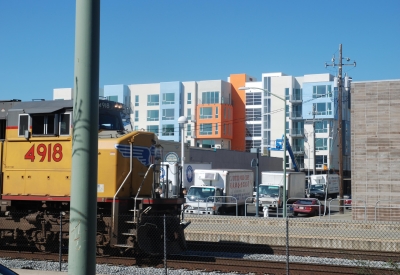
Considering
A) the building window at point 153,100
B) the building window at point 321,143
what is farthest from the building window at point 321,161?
the building window at point 153,100

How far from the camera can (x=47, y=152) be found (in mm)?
13492

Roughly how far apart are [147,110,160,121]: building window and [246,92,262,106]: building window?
1462 centimetres

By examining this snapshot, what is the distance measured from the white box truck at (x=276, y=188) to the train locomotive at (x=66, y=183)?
2247cm

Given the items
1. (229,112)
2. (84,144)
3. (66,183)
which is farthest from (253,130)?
(84,144)

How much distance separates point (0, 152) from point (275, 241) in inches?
369

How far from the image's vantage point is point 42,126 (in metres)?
13.6

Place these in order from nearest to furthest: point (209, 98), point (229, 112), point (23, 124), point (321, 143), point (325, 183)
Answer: point (23, 124) → point (325, 183) → point (321, 143) → point (209, 98) → point (229, 112)

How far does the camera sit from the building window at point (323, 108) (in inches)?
2800

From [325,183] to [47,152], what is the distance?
48.8m

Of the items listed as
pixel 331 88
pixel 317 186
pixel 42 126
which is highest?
pixel 331 88

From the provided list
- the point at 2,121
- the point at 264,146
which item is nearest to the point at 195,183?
the point at 2,121

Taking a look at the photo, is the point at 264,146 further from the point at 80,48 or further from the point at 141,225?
the point at 80,48

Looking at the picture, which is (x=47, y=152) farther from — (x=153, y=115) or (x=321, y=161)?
(x=321, y=161)

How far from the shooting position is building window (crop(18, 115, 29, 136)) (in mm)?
13688
